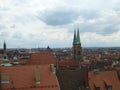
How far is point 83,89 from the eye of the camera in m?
48.4

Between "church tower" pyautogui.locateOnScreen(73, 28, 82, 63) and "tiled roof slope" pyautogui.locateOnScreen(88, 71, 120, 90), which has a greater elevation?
"church tower" pyautogui.locateOnScreen(73, 28, 82, 63)

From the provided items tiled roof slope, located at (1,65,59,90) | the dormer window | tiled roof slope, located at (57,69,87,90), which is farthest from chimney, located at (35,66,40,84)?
tiled roof slope, located at (57,69,87,90)

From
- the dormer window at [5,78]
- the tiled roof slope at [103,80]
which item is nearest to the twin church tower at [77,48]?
the tiled roof slope at [103,80]

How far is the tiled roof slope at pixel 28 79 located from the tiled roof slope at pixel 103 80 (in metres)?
8.21

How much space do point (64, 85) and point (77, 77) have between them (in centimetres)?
307

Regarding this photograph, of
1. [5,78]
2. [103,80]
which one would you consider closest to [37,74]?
[5,78]

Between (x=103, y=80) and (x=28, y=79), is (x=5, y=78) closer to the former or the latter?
(x=28, y=79)

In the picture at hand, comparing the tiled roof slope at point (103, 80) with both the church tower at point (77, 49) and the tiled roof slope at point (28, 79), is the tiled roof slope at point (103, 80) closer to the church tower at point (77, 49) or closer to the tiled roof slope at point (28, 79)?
the tiled roof slope at point (28, 79)

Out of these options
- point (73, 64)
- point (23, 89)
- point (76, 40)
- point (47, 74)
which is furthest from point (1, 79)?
point (76, 40)

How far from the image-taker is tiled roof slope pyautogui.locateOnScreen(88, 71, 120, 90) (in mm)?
50281

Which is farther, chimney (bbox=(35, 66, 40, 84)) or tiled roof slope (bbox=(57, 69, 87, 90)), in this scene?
tiled roof slope (bbox=(57, 69, 87, 90))

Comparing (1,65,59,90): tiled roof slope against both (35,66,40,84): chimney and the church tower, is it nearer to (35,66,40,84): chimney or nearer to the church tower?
(35,66,40,84): chimney

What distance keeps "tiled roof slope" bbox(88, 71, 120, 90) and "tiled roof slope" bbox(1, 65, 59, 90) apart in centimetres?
821

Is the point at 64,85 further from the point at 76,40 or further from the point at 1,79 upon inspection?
the point at 76,40
